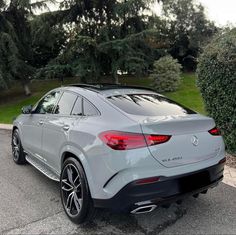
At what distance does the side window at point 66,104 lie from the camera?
3.92 meters

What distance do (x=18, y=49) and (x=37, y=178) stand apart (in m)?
14.2

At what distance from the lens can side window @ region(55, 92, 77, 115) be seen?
12.9ft

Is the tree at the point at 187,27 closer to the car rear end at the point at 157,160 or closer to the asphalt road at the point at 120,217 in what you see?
the asphalt road at the point at 120,217

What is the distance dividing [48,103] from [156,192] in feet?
8.20

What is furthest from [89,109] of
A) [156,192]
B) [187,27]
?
[187,27]

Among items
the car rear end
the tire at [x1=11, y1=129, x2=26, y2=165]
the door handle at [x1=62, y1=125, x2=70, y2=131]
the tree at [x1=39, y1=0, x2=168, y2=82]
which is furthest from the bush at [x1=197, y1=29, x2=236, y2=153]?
the tree at [x1=39, y1=0, x2=168, y2=82]

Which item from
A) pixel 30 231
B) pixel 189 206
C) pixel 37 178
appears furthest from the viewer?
pixel 37 178

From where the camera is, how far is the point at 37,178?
491cm

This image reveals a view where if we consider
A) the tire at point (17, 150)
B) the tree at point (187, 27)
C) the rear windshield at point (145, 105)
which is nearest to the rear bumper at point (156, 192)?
the rear windshield at point (145, 105)

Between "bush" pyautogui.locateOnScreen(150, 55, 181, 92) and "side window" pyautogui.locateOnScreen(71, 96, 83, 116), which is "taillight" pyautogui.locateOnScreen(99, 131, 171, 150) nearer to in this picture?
"side window" pyautogui.locateOnScreen(71, 96, 83, 116)

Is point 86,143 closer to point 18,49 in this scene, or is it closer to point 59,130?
point 59,130

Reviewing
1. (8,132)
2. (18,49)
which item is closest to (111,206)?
(8,132)

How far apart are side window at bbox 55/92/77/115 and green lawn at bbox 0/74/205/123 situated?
235 inches

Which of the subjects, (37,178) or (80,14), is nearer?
(37,178)
